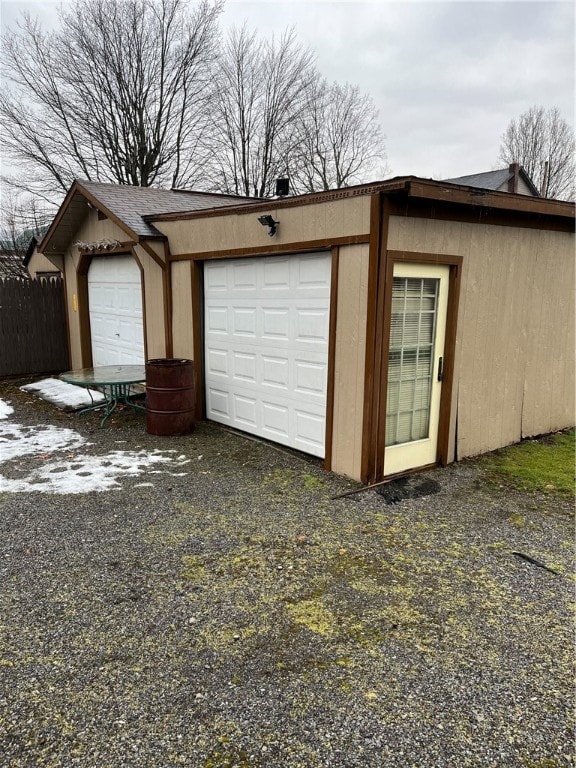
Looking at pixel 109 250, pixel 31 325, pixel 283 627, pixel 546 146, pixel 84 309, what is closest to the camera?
pixel 283 627

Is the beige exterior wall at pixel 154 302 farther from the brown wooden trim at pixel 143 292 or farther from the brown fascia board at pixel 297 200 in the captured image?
the brown fascia board at pixel 297 200

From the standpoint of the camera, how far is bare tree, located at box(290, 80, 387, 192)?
24.4 meters

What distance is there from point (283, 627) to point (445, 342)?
329 cm

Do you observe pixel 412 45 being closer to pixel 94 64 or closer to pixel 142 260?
pixel 142 260

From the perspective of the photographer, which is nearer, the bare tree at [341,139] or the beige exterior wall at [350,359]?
the beige exterior wall at [350,359]

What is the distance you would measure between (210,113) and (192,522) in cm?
2148

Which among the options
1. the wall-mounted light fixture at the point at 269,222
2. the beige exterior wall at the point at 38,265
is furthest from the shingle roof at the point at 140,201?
the beige exterior wall at the point at 38,265

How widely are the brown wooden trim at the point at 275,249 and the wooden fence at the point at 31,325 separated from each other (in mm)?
4716

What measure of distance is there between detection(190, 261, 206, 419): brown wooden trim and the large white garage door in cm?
7

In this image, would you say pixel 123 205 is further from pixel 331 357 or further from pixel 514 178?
pixel 514 178

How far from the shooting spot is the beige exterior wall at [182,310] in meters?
6.72

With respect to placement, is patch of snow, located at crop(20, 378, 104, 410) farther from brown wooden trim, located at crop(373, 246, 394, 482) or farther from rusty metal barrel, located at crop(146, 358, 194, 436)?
brown wooden trim, located at crop(373, 246, 394, 482)

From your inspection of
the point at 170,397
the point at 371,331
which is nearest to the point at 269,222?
the point at 371,331

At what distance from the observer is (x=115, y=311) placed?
866 centimetres
